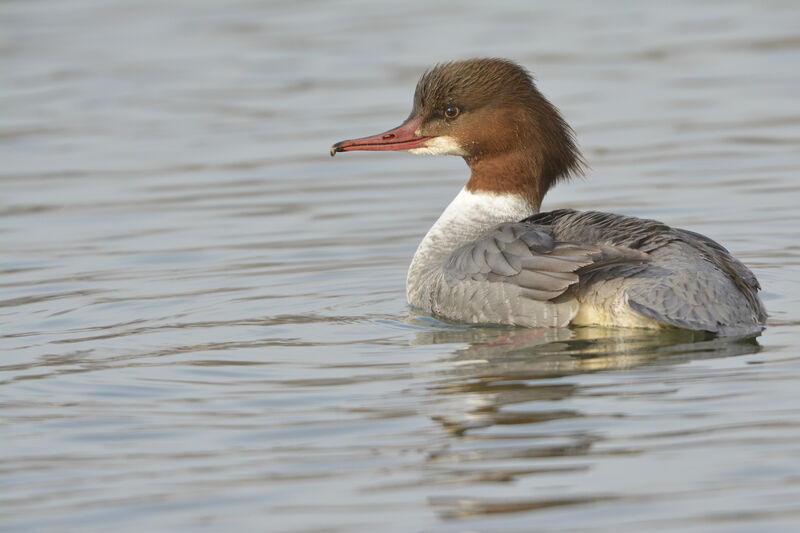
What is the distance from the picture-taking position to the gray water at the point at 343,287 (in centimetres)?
474

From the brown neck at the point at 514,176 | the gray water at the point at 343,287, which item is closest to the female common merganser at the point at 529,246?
the brown neck at the point at 514,176

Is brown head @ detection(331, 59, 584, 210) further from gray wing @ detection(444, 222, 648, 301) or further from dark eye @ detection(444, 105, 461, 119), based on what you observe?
gray wing @ detection(444, 222, 648, 301)

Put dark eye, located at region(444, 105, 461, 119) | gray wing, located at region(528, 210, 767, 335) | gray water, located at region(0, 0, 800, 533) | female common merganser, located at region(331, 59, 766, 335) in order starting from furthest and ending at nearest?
dark eye, located at region(444, 105, 461, 119)
female common merganser, located at region(331, 59, 766, 335)
gray wing, located at region(528, 210, 767, 335)
gray water, located at region(0, 0, 800, 533)

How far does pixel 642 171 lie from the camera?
11000 millimetres

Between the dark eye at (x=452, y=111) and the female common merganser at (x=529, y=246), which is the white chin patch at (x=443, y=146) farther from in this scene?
the dark eye at (x=452, y=111)

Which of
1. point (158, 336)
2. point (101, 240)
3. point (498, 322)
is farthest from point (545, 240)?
point (101, 240)

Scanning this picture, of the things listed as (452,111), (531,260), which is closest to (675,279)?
(531,260)

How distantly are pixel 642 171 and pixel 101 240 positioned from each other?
13.1 ft

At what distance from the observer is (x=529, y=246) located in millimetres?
6887

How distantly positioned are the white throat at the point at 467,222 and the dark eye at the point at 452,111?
0.43m

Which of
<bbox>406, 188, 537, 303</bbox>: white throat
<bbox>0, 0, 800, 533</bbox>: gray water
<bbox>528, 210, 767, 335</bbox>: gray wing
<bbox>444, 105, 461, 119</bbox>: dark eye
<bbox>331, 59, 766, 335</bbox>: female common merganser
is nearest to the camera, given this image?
<bbox>0, 0, 800, 533</bbox>: gray water

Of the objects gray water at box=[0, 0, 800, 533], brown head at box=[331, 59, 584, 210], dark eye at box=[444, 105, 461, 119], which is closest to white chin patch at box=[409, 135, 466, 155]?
brown head at box=[331, 59, 584, 210]

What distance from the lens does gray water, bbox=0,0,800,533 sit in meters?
4.74

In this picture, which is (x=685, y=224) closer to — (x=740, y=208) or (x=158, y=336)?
(x=740, y=208)
